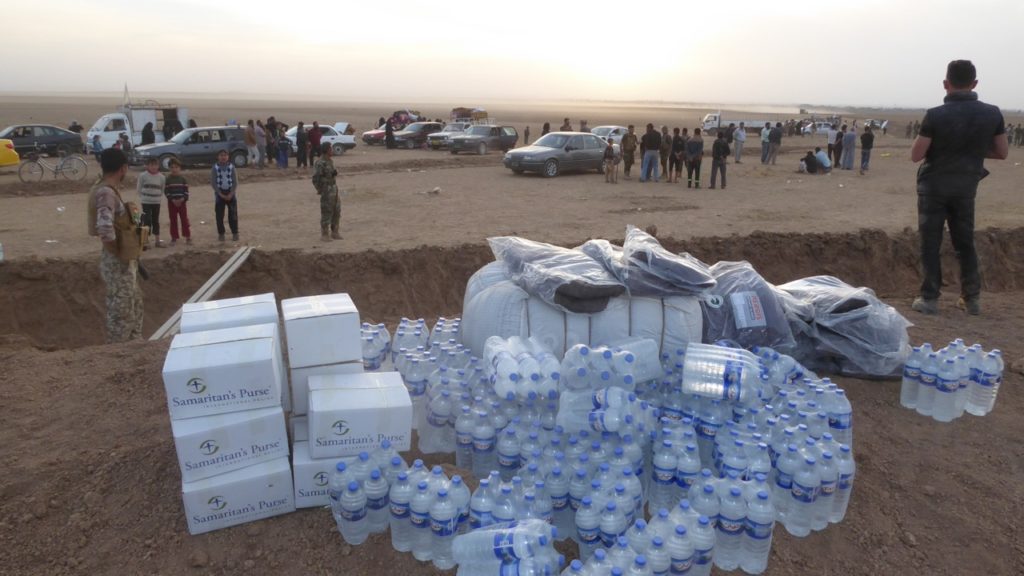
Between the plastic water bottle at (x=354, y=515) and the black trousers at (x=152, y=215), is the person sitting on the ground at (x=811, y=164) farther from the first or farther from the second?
the plastic water bottle at (x=354, y=515)

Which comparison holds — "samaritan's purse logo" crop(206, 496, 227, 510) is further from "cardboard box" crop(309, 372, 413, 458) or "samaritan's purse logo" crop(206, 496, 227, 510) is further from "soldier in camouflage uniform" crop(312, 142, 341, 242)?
"soldier in camouflage uniform" crop(312, 142, 341, 242)

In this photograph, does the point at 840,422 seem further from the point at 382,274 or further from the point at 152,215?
the point at 152,215

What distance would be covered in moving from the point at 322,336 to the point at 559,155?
54.8ft

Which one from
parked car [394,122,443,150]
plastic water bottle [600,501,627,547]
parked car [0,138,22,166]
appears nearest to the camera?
plastic water bottle [600,501,627,547]

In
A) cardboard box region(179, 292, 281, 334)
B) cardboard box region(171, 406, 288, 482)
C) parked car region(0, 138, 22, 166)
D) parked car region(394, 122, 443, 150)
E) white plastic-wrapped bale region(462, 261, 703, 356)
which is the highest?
parked car region(394, 122, 443, 150)

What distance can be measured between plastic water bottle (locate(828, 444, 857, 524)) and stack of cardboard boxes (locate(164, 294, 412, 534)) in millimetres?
2563

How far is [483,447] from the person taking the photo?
4059 millimetres

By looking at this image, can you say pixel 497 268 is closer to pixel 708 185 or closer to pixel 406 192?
pixel 406 192

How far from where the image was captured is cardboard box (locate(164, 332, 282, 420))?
3.59m

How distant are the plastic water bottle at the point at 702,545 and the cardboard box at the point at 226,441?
7.85 ft

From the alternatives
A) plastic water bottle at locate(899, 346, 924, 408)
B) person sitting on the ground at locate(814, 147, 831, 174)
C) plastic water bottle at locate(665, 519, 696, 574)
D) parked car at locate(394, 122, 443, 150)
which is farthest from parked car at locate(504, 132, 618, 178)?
plastic water bottle at locate(665, 519, 696, 574)

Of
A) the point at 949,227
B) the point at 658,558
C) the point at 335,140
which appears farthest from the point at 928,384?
the point at 335,140

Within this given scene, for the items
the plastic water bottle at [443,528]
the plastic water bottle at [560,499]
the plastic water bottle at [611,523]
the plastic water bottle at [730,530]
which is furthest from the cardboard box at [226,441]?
the plastic water bottle at [730,530]

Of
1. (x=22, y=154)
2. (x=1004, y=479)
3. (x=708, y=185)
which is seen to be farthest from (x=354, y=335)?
(x=22, y=154)
